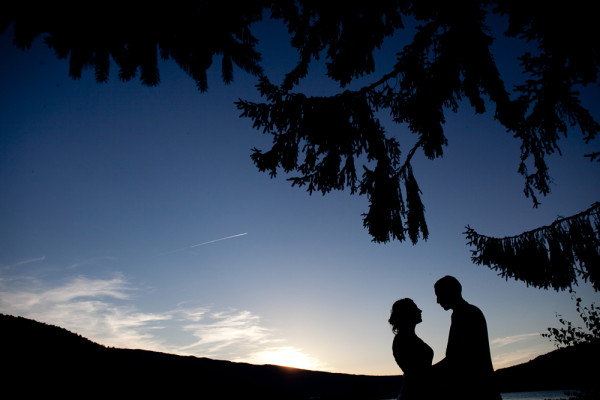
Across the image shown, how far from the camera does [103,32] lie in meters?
1.45

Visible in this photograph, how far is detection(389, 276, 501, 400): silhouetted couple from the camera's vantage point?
7.07 ft

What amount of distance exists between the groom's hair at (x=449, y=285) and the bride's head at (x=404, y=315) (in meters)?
0.36

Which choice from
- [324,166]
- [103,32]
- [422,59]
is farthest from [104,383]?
[422,59]

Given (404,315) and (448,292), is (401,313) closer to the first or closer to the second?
(404,315)

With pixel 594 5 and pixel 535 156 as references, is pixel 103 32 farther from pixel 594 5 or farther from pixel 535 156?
pixel 535 156

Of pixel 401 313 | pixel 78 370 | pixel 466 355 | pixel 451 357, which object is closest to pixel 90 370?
pixel 78 370

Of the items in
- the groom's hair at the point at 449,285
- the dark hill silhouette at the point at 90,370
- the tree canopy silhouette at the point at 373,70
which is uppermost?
the tree canopy silhouette at the point at 373,70

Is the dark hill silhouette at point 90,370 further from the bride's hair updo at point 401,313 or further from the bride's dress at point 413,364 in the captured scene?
the bride's hair updo at point 401,313

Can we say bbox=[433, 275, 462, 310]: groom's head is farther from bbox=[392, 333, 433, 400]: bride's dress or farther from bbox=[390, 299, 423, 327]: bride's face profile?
bbox=[392, 333, 433, 400]: bride's dress

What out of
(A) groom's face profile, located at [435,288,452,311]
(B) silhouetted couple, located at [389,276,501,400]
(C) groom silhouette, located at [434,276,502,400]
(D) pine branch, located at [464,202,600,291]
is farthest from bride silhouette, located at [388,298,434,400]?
(D) pine branch, located at [464,202,600,291]

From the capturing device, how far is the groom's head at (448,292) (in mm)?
2473

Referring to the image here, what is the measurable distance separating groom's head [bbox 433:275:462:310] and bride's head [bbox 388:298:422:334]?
0.31 meters

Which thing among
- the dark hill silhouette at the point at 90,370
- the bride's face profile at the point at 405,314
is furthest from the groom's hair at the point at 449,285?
the dark hill silhouette at the point at 90,370

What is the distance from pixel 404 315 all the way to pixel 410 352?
33 centimetres
